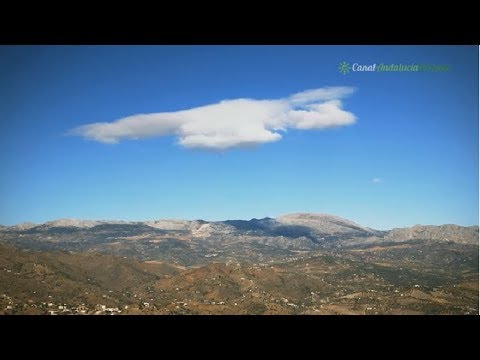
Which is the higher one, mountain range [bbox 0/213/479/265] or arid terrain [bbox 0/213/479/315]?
mountain range [bbox 0/213/479/265]

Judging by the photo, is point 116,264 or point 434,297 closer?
point 434,297

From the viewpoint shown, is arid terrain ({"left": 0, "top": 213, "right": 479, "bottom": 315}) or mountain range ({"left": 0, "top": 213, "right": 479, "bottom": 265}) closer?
arid terrain ({"left": 0, "top": 213, "right": 479, "bottom": 315})

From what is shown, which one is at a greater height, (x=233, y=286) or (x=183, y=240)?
(x=183, y=240)

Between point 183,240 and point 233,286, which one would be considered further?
point 183,240

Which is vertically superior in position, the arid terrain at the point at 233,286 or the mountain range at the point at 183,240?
the mountain range at the point at 183,240

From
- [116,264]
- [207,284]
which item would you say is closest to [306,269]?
[207,284]

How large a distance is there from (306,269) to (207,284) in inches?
922

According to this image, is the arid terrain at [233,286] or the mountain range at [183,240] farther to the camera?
the mountain range at [183,240]
